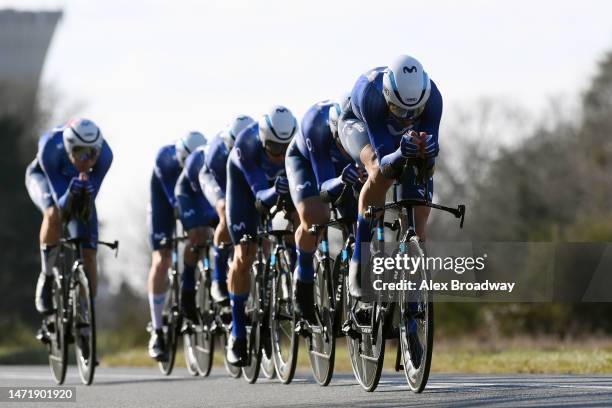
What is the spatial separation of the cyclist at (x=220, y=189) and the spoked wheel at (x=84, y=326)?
130 centimetres

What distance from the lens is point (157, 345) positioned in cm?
1498

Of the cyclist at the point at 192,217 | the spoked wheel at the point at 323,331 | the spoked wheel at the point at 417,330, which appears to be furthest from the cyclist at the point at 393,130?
the cyclist at the point at 192,217

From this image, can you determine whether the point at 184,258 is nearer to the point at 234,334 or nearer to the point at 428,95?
the point at 234,334

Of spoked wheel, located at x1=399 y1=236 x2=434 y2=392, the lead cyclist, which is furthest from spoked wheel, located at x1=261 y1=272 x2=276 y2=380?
spoked wheel, located at x1=399 y1=236 x2=434 y2=392

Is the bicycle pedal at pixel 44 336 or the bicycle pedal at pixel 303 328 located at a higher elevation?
the bicycle pedal at pixel 44 336

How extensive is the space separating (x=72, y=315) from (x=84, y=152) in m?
1.55

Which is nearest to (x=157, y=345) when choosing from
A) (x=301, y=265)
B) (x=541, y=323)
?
(x=301, y=265)

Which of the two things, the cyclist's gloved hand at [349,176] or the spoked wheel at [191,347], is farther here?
the spoked wheel at [191,347]

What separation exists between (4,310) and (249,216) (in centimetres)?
3154

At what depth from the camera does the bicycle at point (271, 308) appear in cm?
1173

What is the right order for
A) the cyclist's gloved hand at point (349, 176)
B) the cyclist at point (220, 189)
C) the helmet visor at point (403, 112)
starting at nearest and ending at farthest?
the helmet visor at point (403, 112) → the cyclist's gloved hand at point (349, 176) → the cyclist at point (220, 189)

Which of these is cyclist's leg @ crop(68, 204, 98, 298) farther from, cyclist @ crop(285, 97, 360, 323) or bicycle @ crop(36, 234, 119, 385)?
cyclist @ crop(285, 97, 360, 323)

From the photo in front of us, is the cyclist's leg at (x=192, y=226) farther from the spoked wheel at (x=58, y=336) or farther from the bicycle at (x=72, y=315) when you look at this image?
the spoked wheel at (x=58, y=336)

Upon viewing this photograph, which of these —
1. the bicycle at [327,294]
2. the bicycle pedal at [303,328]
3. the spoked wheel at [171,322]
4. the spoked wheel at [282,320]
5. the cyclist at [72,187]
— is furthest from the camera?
the spoked wheel at [171,322]
